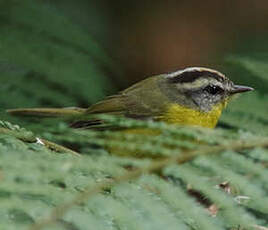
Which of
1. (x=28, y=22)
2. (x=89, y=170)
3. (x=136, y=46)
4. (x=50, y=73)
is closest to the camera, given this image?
(x=89, y=170)

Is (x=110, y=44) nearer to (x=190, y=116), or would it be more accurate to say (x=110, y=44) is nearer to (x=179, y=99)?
(x=179, y=99)

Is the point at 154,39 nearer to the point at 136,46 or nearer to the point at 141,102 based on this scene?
the point at 136,46

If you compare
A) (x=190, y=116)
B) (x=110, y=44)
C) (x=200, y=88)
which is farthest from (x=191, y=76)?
(x=110, y=44)

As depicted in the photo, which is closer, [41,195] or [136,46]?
[41,195]

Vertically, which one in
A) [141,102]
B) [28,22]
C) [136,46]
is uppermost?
[28,22]

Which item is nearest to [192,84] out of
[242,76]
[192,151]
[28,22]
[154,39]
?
[242,76]

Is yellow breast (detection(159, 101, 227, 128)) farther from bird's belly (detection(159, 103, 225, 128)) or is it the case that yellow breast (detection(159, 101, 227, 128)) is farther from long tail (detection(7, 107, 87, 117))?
long tail (detection(7, 107, 87, 117))
